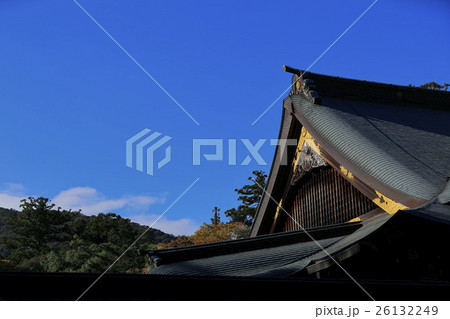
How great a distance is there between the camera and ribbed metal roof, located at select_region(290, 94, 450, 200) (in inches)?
230

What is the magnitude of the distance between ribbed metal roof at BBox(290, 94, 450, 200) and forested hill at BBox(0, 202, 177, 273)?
57.4ft

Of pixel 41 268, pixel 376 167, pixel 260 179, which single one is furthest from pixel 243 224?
pixel 376 167

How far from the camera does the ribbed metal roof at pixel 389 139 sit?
585 cm

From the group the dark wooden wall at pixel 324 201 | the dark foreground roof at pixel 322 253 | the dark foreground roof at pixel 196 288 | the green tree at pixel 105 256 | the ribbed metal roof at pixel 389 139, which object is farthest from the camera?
the green tree at pixel 105 256

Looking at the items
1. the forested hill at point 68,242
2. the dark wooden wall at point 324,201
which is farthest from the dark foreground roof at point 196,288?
the forested hill at point 68,242

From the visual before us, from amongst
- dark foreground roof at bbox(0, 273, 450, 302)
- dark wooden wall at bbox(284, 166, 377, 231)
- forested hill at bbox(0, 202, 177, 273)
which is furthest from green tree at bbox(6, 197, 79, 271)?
dark foreground roof at bbox(0, 273, 450, 302)

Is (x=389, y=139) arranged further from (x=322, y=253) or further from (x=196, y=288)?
(x=196, y=288)

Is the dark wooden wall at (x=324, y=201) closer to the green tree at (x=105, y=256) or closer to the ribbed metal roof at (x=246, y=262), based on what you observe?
the ribbed metal roof at (x=246, y=262)

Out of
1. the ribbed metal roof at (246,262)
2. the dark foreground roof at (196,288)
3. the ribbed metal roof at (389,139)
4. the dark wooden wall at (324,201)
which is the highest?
the ribbed metal roof at (389,139)

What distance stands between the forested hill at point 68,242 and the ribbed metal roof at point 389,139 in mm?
17481

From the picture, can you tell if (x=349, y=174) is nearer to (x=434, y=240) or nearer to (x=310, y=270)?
(x=434, y=240)

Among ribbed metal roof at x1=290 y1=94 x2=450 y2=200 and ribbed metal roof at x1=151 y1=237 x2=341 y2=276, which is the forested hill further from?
ribbed metal roof at x1=151 y1=237 x2=341 y2=276

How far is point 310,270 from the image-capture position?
4.07 meters

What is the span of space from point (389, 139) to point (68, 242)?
101 feet
